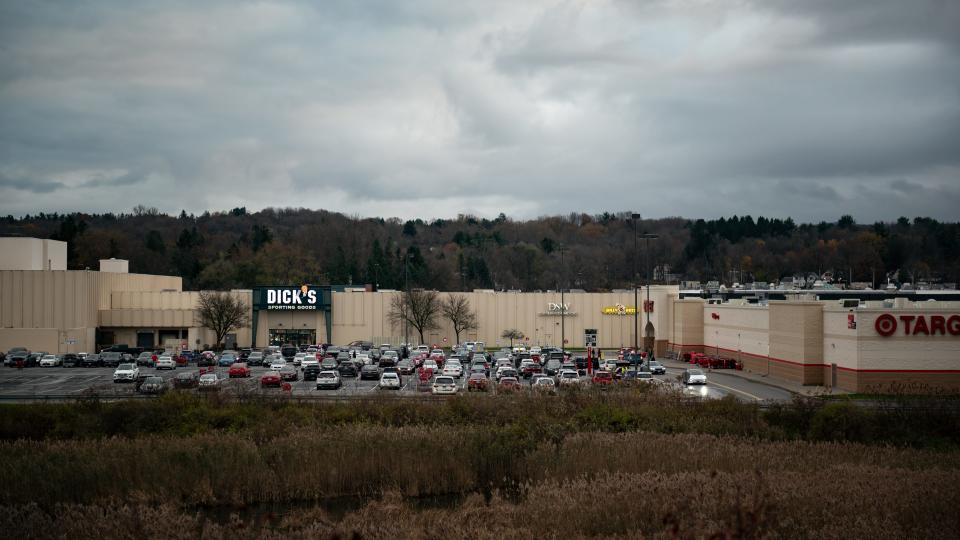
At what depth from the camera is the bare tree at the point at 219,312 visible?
70188 millimetres

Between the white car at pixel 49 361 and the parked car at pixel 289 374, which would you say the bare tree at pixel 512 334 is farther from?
the white car at pixel 49 361

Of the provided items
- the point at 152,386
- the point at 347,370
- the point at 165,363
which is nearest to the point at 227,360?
the point at 165,363

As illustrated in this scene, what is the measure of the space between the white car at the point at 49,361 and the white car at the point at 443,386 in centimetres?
3248

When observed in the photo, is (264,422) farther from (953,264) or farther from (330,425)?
(953,264)

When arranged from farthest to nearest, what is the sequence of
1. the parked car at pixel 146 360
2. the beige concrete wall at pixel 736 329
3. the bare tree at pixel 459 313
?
the bare tree at pixel 459 313
the parked car at pixel 146 360
the beige concrete wall at pixel 736 329

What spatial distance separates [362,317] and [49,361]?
1015 inches

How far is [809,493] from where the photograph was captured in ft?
62.8

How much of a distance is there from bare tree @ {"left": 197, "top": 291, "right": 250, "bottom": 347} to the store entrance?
133 inches

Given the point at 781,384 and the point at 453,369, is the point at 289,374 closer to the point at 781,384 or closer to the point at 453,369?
the point at 453,369

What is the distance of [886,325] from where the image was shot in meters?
40.8

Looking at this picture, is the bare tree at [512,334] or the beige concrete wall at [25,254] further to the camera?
the bare tree at [512,334]

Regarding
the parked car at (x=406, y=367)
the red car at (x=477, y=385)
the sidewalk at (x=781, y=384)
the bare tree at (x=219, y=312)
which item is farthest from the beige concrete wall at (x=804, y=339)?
the bare tree at (x=219, y=312)

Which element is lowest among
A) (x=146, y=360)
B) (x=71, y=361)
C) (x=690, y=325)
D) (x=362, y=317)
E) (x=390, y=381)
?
(x=71, y=361)

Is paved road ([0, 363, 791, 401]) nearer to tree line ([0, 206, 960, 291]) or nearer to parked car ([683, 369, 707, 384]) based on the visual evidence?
parked car ([683, 369, 707, 384])
